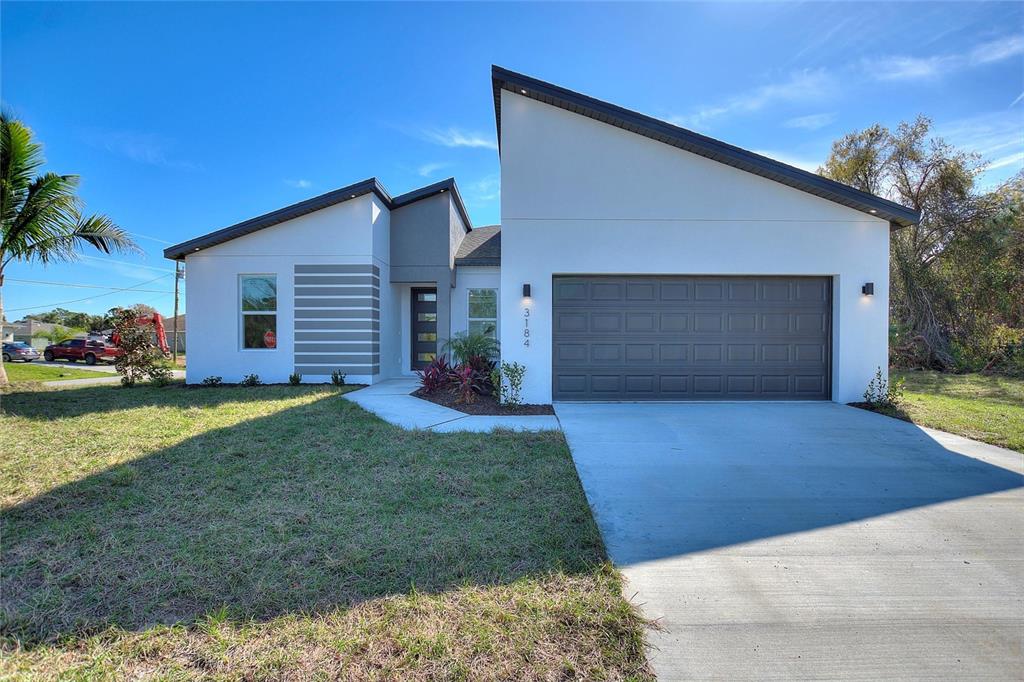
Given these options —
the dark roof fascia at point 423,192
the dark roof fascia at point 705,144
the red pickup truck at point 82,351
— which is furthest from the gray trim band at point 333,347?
the red pickup truck at point 82,351

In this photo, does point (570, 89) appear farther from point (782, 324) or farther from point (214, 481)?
point (214, 481)

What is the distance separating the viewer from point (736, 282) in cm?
800

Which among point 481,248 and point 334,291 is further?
point 481,248

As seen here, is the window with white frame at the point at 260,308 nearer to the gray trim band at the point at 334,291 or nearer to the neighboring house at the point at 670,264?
the gray trim band at the point at 334,291

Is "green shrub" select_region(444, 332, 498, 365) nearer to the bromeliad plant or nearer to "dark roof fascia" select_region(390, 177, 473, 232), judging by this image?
the bromeliad plant

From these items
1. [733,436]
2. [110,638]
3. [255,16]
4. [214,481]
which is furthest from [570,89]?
[110,638]

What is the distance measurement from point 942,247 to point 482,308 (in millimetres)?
16350

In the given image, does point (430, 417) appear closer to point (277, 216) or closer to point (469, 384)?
point (469, 384)

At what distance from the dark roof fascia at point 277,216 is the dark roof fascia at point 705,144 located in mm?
3956

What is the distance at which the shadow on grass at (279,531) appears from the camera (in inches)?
90.6

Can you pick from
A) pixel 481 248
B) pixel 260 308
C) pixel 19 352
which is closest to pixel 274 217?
pixel 260 308

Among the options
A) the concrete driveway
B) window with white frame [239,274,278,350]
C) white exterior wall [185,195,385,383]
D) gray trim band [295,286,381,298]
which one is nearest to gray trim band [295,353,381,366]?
white exterior wall [185,195,385,383]

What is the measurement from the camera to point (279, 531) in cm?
303

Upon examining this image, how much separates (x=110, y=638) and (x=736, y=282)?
29.6 feet
